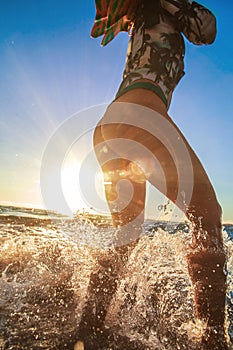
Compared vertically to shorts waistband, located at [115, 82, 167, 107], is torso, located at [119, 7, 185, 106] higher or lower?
higher

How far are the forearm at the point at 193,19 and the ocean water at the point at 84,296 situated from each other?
1.42 metres

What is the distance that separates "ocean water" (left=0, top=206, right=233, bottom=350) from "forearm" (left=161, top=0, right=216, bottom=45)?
1416 millimetres

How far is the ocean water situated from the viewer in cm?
145

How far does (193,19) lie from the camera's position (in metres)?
1.53

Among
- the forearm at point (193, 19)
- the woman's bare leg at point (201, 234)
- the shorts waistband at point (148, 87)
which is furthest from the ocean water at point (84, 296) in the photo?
the forearm at point (193, 19)

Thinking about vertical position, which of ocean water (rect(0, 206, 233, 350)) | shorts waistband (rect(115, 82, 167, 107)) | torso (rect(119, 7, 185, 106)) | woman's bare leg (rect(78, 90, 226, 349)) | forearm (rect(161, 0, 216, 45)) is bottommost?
ocean water (rect(0, 206, 233, 350))

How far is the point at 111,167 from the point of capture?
67.7 inches

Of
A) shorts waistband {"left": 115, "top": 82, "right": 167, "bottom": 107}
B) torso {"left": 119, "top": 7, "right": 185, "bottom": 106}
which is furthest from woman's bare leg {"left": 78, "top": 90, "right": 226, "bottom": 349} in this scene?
torso {"left": 119, "top": 7, "right": 185, "bottom": 106}

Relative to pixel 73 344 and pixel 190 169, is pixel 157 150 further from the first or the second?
pixel 73 344

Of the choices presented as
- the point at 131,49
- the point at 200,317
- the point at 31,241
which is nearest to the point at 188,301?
the point at 200,317

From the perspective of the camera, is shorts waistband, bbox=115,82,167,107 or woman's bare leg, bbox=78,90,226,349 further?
shorts waistband, bbox=115,82,167,107

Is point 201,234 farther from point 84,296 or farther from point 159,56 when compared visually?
point 159,56

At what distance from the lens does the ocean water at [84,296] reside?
145 centimetres

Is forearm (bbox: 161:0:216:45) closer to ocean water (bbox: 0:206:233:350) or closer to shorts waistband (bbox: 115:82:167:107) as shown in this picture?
shorts waistband (bbox: 115:82:167:107)
